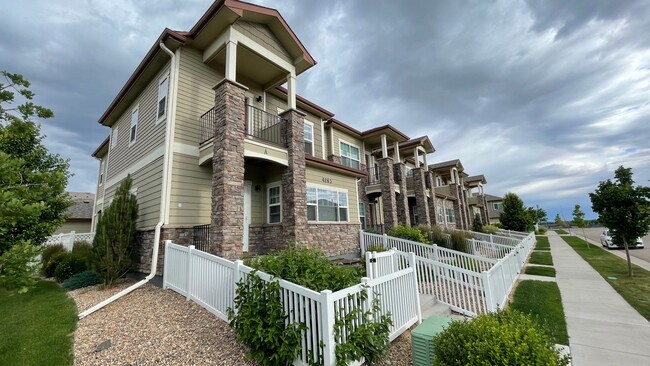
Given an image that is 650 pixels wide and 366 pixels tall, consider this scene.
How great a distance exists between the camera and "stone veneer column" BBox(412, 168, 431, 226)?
20.0 meters

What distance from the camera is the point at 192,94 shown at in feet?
30.9

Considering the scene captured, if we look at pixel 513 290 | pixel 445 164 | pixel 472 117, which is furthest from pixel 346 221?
pixel 445 164

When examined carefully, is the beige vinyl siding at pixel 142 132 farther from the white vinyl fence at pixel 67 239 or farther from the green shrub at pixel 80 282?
the green shrub at pixel 80 282

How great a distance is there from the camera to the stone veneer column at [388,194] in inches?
670

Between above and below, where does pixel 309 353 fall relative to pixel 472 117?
below

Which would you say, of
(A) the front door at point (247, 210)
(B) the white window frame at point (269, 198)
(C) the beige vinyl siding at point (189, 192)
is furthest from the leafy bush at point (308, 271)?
(B) the white window frame at point (269, 198)

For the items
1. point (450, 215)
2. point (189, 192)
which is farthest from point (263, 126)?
point (450, 215)

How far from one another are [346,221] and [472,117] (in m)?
11.6

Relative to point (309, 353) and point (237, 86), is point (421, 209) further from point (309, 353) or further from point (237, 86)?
point (309, 353)

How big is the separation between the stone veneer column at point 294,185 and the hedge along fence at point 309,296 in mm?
3647

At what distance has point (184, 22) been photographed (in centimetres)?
1129

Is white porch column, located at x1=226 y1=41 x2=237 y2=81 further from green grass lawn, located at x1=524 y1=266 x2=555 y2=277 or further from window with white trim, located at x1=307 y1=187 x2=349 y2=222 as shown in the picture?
green grass lawn, located at x1=524 y1=266 x2=555 y2=277

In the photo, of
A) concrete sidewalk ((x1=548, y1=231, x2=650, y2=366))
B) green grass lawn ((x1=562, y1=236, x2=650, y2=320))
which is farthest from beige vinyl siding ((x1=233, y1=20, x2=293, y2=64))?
green grass lawn ((x1=562, y1=236, x2=650, y2=320))

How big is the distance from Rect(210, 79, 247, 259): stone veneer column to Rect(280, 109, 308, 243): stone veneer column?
203 cm
